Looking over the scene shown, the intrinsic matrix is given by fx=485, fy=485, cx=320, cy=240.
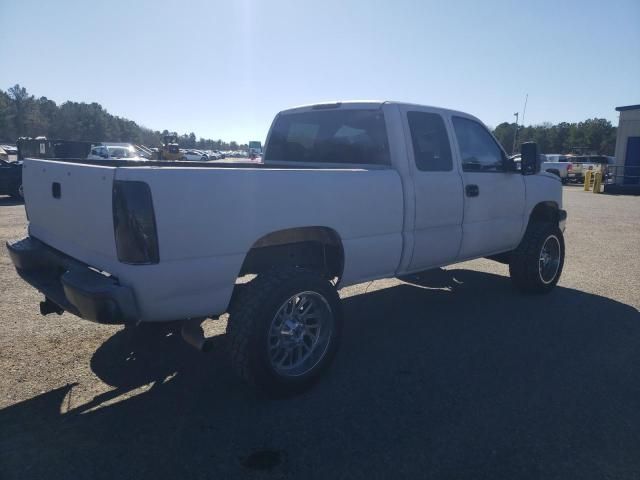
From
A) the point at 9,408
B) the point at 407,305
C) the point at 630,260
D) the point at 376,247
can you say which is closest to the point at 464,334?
the point at 407,305

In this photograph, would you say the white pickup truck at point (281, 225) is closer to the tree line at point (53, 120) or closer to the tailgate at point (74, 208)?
the tailgate at point (74, 208)

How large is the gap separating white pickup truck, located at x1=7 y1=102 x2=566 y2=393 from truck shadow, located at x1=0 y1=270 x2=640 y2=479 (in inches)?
14.9


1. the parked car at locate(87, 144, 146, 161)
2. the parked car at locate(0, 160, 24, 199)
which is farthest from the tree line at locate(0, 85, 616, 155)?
the parked car at locate(0, 160, 24, 199)

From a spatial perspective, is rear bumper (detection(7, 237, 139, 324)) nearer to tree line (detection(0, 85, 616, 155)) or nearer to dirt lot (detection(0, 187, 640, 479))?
dirt lot (detection(0, 187, 640, 479))

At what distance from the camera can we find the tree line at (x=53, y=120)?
94.2 m

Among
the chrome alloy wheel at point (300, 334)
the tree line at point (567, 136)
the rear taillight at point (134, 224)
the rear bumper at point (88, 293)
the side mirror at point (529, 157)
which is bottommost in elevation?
the chrome alloy wheel at point (300, 334)

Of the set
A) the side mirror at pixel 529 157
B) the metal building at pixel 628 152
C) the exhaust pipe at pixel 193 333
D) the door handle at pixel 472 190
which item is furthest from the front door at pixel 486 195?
the metal building at pixel 628 152

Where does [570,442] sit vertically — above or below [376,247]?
below

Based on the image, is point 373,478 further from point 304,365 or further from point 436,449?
point 304,365

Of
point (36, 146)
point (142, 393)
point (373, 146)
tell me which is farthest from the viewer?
point (36, 146)

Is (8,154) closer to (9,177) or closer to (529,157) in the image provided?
(9,177)

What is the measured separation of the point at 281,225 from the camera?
307cm

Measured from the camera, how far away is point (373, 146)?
13.7 ft

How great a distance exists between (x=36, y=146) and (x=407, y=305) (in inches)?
689
